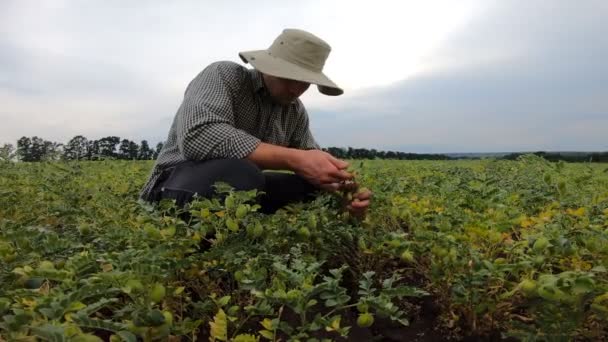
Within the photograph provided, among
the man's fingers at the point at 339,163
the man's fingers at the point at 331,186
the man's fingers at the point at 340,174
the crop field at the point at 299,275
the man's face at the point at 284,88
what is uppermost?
the man's face at the point at 284,88

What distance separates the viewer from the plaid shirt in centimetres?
253

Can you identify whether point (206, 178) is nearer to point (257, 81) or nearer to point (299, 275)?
point (257, 81)

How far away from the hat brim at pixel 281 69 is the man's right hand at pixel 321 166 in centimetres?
43

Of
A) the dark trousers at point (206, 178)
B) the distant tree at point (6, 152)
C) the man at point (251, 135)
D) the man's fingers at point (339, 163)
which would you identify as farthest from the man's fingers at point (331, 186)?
the distant tree at point (6, 152)

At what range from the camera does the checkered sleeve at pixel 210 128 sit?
2512 mm

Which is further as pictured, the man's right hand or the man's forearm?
the man's forearm

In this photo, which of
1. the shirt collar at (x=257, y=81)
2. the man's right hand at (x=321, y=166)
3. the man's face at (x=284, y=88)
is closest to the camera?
the man's right hand at (x=321, y=166)

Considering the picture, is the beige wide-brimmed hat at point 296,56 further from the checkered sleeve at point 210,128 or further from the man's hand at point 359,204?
the man's hand at point 359,204

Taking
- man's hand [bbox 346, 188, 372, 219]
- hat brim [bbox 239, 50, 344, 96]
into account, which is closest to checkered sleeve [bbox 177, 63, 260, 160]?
hat brim [bbox 239, 50, 344, 96]

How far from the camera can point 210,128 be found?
8.29ft

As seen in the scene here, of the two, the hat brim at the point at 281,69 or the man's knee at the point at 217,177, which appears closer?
the man's knee at the point at 217,177

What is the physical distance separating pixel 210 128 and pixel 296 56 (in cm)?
63

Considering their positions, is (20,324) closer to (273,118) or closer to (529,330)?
(529,330)

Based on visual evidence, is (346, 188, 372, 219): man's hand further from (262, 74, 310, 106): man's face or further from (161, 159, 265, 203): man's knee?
(262, 74, 310, 106): man's face
